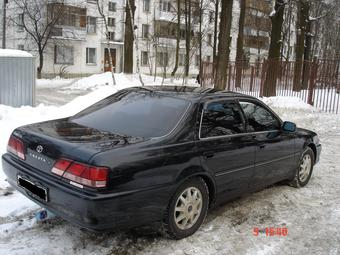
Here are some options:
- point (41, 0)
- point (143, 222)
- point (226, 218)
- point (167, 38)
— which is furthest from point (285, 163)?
point (167, 38)

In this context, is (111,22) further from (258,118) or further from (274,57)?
(258,118)

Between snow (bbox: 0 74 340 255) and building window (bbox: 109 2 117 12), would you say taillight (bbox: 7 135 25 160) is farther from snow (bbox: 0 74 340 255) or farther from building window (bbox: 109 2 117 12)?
building window (bbox: 109 2 117 12)

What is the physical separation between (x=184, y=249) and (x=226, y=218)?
99cm

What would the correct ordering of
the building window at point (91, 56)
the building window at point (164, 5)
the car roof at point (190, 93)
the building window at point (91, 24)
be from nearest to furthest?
the car roof at point (190, 93) < the building window at point (91, 24) < the building window at point (91, 56) < the building window at point (164, 5)

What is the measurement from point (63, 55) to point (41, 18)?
498 centimetres

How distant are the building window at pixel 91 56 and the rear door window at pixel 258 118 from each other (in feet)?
121

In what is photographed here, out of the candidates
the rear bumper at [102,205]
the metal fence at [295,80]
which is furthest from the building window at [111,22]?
the rear bumper at [102,205]

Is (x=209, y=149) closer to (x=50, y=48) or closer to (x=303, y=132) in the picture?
(x=303, y=132)

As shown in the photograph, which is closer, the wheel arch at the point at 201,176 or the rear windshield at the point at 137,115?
the wheel arch at the point at 201,176

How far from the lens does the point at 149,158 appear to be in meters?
3.59

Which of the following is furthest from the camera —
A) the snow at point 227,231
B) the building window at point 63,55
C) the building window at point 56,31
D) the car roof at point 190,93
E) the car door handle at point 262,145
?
the building window at point 63,55

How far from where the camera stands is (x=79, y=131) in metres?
4.07

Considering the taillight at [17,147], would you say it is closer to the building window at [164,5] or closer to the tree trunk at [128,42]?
the tree trunk at [128,42]

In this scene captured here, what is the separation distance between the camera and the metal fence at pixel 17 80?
1047 centimetres
